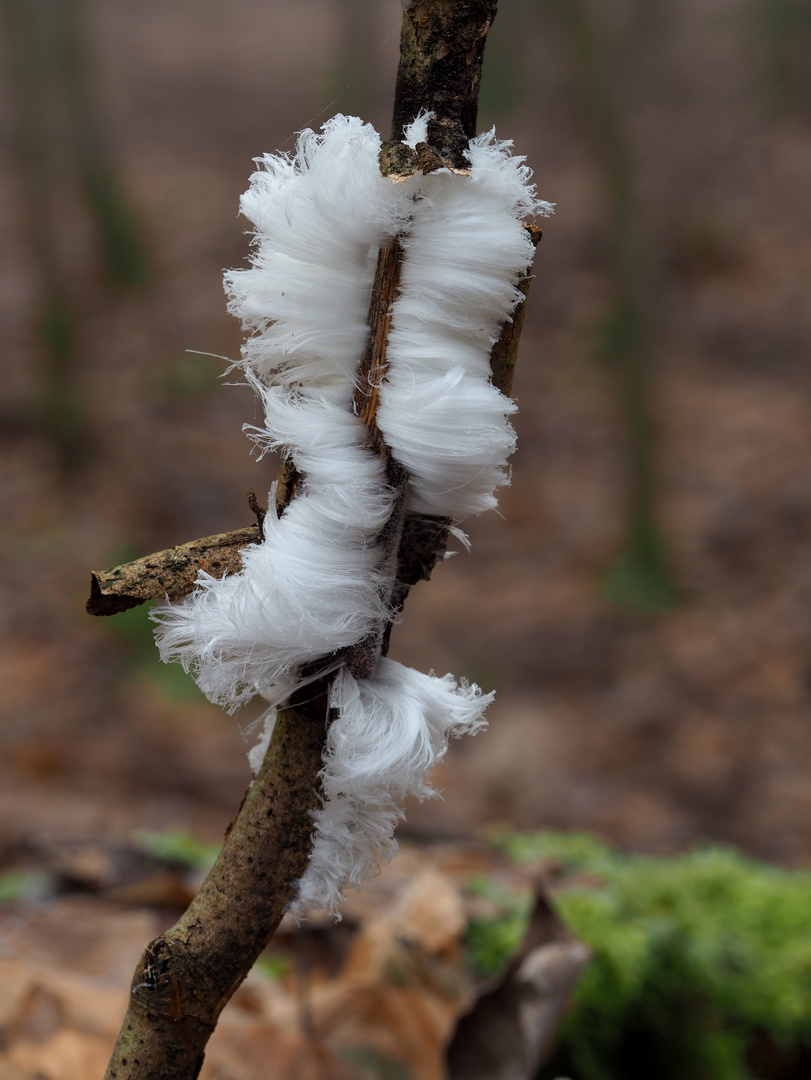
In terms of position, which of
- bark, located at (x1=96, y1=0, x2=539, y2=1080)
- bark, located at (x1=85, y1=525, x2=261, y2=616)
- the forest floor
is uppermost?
bark, located at (x1=85, y1=525, x2=261, y2=616)

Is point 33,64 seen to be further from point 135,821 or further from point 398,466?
point 398,466

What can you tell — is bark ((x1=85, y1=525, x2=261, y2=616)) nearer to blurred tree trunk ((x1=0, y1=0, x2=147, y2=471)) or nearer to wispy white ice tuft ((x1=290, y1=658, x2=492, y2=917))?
wispy white ice tuft ((x1=290, y1=658, x2=492, y2=917))

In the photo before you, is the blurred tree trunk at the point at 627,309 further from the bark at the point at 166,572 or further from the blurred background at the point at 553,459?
the bark at the point at 166,572

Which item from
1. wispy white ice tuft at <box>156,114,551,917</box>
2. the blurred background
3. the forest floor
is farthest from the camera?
the blurred background

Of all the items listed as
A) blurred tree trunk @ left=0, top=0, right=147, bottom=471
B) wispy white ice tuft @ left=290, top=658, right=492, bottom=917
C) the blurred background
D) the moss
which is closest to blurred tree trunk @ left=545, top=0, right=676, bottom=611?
the blurred background

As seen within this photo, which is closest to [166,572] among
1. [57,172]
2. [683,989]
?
[683,989]

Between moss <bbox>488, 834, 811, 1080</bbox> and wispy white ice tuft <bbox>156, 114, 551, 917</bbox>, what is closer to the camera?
wispy white ice tuft <bbox>156, 114, 551, 917</bbox>

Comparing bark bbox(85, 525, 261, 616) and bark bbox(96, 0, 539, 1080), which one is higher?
bark bbox(85, 525, 261, 616)

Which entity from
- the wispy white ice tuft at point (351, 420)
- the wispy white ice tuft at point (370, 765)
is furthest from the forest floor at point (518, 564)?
the wispy white ice tuft at point (370, 765)
